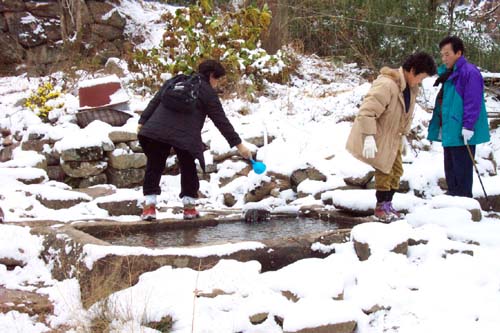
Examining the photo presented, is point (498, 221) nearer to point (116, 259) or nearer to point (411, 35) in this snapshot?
point (116, 259)

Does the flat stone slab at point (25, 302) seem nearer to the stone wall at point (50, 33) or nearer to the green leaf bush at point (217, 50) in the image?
the green leaf bush at point (217, 50)

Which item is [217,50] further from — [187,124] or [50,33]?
[50,33]

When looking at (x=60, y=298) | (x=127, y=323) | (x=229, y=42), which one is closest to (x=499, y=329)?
(x=127, y=323)

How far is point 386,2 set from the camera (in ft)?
33.5

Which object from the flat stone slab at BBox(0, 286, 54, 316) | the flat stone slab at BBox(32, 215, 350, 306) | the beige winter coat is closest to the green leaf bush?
the beige winter coat

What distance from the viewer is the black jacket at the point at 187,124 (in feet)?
13.9

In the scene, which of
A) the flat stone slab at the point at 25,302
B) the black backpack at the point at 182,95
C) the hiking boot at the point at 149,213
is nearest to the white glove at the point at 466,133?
the black backpack at the point at 182,95

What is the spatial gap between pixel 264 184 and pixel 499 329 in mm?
3513

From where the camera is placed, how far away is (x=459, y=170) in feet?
15.8

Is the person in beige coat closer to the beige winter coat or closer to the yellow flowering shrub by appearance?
the beige winter coat

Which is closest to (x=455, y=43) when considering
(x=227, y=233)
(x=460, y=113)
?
(x=460, y=113)

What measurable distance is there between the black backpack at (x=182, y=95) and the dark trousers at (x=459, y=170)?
7.44 feet

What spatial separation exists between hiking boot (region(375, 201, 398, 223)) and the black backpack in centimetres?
170

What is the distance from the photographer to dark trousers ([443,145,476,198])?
188 inches
